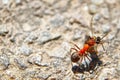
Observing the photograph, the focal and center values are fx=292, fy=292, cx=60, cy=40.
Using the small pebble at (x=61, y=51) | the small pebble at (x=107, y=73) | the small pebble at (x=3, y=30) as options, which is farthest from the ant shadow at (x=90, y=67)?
the small pebble at (x=3, y=30)

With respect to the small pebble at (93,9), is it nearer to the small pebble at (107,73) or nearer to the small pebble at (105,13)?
the small pebble at (105,13)

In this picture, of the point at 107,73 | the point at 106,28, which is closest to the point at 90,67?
the point at 107,73

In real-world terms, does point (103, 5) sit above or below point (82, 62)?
above

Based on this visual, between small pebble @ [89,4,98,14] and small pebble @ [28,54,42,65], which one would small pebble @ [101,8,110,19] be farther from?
small pebble @ [28,54,42,65]

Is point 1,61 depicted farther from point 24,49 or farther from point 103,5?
point 103,5

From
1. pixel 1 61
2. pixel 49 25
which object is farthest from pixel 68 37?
pixel 1 61

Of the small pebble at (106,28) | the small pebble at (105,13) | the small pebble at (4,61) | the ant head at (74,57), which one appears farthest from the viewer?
the small pebble at (105,13)

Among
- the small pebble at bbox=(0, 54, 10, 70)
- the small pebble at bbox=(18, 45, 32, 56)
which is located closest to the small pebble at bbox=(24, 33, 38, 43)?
the small pebble at bbox=(18, 45, 32, 56)
